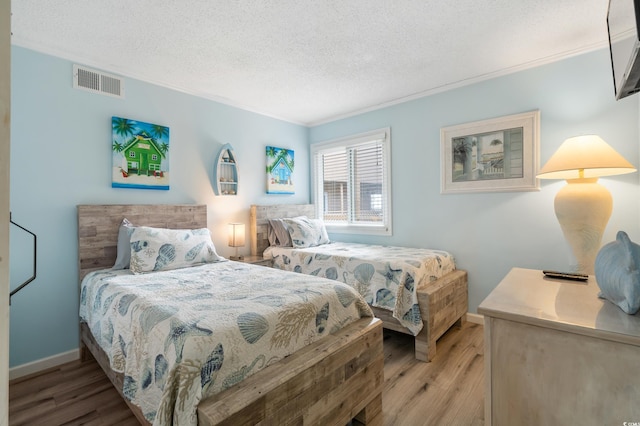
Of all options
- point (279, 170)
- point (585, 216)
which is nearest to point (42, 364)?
point (279, 170)

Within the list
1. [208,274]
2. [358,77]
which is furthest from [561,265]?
[208,274]

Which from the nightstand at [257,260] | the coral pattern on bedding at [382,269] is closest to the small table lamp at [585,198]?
the coral pattern on bedding at [382,269]

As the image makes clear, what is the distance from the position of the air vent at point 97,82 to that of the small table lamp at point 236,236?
1.56 metres

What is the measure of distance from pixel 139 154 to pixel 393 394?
2.83 m

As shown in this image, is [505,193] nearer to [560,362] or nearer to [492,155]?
[492,155]

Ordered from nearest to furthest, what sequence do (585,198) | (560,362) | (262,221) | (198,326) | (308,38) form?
(560,362), (198,326), (585,198), (308,38), (262,221)

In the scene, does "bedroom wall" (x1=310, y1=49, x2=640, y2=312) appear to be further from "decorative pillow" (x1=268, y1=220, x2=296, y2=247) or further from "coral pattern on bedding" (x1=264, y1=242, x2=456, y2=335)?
"decorative pillow" (x1=268, y1=220, x2=296, y2=247)

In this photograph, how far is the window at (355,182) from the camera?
3.71m

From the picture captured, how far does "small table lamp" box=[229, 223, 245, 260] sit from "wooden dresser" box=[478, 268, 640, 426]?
102 inches

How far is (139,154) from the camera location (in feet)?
9.08

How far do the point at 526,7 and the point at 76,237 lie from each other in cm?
365

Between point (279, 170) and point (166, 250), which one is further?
point (279, 170)

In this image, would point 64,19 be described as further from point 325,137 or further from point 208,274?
point 325,137

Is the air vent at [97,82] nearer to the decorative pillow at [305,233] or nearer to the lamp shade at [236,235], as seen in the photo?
the lamp shade at [236,235]
